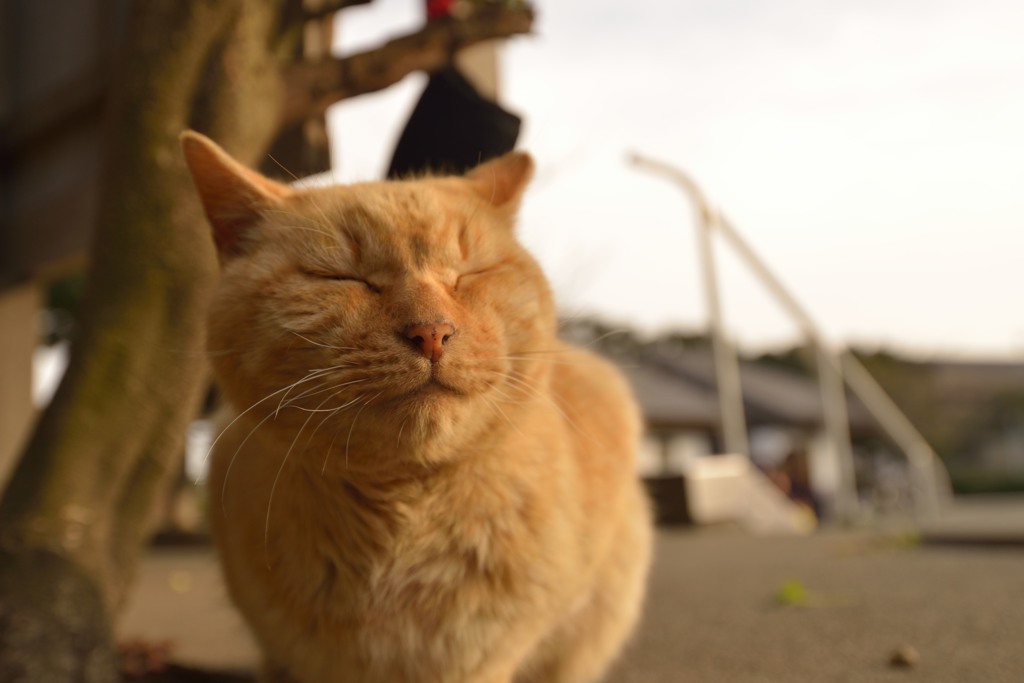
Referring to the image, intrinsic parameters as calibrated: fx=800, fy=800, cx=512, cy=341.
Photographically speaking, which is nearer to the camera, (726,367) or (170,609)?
(170,609)

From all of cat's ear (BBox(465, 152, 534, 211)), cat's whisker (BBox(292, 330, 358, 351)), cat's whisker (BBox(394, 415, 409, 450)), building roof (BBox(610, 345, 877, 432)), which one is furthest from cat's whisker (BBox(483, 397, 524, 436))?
building roof (BBox(610, 345, 877, 432))

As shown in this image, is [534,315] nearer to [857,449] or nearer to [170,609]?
[170,609]

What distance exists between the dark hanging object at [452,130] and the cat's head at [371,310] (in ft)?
2.46

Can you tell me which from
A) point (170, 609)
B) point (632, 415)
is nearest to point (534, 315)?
point (632, 415)

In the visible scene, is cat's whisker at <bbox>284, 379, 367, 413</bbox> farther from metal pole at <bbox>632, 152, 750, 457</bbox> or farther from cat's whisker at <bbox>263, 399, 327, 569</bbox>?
metal pole at <bbox>632, 152, 750, 457</bbox>

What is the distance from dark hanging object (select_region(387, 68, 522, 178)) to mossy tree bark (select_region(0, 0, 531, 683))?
26 centimetres

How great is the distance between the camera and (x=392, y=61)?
2.80 metres

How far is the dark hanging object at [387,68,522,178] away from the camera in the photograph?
2.57 metres

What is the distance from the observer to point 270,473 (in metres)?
1.74

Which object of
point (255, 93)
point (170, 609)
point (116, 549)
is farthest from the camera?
point (170, 609)

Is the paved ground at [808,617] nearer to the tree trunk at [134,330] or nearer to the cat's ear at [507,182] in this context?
the tree trunk at [134,330]

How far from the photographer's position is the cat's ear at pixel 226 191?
1716mm

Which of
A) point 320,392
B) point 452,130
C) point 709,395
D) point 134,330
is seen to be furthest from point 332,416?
point 709,395

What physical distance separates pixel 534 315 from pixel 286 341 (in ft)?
1.71
